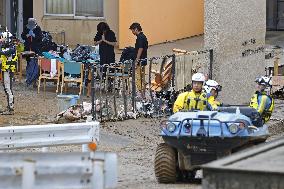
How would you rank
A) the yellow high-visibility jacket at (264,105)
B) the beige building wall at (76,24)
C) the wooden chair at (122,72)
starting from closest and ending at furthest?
the yellow high-visibility jacket at (264,105) → the wooden chair at (122,72) → the beige building wall at (76,24)

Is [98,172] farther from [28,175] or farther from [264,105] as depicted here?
[264,105]

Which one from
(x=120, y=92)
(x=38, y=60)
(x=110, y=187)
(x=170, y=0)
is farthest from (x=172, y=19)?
(x=110, y=187)

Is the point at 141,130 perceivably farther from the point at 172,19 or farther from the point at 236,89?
the point at 172,19

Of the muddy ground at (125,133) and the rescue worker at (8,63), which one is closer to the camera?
the muddy ground at (125,133)

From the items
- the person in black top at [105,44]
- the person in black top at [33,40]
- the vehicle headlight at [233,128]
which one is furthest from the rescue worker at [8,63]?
the vehicle headlight at [233,128]

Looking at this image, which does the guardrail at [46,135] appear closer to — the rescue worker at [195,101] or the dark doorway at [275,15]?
the rescue worker at [195,101]

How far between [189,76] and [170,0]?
11126mm

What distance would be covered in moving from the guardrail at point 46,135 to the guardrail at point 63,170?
497 centimetres

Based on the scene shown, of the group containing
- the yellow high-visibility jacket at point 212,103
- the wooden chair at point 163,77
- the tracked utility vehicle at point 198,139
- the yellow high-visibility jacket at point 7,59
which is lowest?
the tracked utility vehicle at point 198,139

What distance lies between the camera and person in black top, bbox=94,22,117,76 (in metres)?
25.4

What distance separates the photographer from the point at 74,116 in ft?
66.9

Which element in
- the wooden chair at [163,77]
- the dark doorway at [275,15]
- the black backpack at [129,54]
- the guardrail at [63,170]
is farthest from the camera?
the dark doorway at [275,15]

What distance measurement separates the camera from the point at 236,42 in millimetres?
23109

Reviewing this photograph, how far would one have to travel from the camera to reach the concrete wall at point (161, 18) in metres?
32.3
